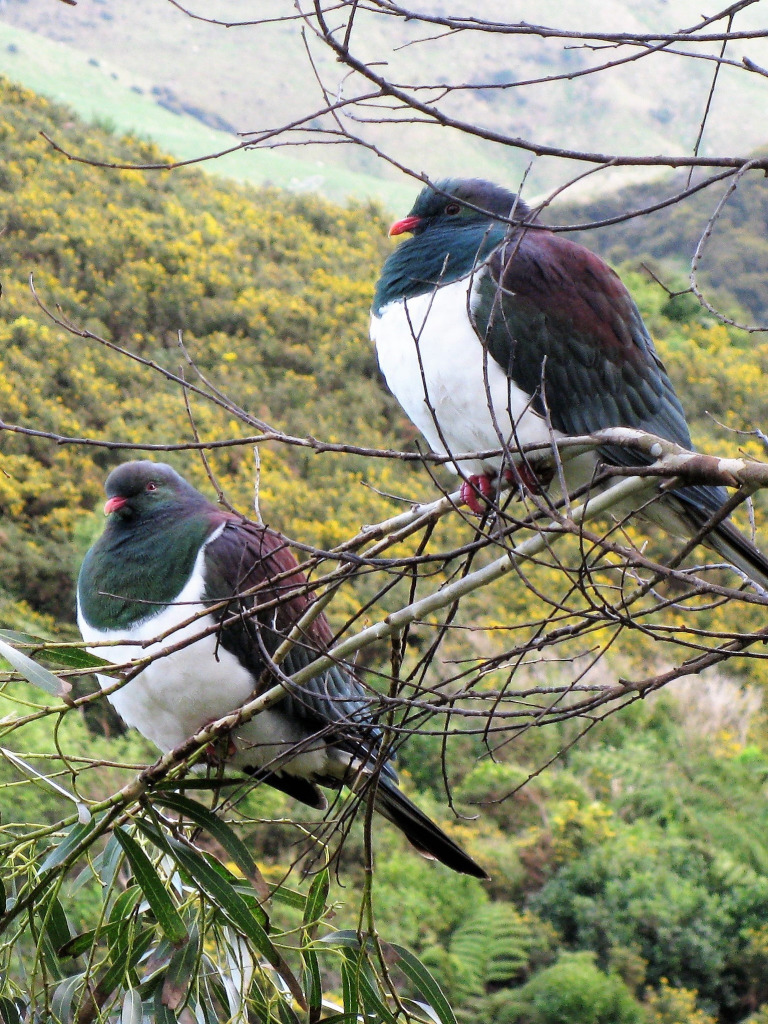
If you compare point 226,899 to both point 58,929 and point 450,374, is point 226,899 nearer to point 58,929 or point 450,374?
point 58,929

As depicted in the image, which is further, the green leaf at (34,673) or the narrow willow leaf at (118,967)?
the narrow willow leaf at (118,967)

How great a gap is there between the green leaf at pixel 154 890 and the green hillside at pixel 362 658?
52 millimetres

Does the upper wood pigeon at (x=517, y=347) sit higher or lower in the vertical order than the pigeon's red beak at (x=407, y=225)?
lower

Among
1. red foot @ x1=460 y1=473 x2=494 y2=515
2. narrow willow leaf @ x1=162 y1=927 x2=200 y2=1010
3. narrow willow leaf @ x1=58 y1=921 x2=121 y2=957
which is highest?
red foot @ x1=460 y1=473 x2=494 y2=515

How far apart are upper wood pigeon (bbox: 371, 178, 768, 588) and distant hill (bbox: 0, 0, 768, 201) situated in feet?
45.3

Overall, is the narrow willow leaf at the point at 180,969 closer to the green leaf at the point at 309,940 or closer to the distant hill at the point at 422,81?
the green leaf at the point at 309,940

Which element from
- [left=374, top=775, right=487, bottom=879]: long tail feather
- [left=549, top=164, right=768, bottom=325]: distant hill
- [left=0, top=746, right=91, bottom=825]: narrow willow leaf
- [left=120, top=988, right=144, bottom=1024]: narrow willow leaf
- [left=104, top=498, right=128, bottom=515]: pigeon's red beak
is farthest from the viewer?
[left=549, top=164, right=768, bottom=325]: distant hill

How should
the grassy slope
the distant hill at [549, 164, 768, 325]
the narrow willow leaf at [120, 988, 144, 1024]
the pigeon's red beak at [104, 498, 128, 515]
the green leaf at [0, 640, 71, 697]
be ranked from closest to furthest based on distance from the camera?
the green leaf at [0, 640, 71, 697] < the narrow willow leaf at [120, 988, 144, 1024] < the pigeon's red beak at [104, 498, 128, 515] < the grassy slope < the distant hill at [549, 164, 768, 325]

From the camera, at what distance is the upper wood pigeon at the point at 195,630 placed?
2.05m

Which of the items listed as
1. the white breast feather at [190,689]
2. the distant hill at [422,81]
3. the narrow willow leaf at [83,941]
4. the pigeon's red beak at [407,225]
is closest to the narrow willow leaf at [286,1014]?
the narrow willow leaf at [83,941]

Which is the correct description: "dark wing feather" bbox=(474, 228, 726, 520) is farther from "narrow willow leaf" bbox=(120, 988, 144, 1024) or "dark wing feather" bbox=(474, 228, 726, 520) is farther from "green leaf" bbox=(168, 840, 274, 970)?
"narrow willow leaf" bbox=(120, 988, 144, 1024)

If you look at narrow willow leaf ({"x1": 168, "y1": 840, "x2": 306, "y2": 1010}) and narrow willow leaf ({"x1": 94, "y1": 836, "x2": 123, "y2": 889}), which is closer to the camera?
narrow willow leaf ({"x1": 168, "y1": 840, "x2": 306, "y2": 1010})

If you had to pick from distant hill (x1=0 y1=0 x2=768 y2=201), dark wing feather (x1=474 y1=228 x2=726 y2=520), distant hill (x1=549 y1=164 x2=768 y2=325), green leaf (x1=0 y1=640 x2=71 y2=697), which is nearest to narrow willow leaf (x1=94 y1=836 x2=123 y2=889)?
green leaf (x1=0 y1=640 x2=71 y2=697)

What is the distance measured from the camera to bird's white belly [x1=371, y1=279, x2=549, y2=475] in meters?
1.98
